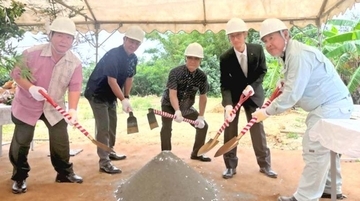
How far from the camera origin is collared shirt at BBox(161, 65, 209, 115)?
3469 millimetres

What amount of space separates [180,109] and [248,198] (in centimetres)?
127

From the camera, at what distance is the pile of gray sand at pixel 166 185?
7.90 feet

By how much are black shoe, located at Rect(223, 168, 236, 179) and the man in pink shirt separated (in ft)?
4.59

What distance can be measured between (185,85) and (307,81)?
1.53 meters

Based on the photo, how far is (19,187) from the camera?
2.63m

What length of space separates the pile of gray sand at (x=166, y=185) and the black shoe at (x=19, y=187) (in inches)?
27.2

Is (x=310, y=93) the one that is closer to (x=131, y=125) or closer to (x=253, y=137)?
(x=253, y=137)

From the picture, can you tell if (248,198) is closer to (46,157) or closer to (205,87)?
(205,87)

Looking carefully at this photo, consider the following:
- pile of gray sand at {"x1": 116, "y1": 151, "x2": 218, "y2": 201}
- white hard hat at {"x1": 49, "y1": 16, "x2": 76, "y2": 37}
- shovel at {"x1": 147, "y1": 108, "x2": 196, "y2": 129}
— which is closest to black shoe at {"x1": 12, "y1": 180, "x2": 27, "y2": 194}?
pile of gray sand at {"x1": 116, "y1": 151, "x2": 218, "y2": 201}

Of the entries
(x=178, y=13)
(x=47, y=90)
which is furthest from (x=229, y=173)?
(x=178, y=13)

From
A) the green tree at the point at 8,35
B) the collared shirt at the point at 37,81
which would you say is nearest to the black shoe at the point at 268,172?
the collared shirt at the point at 37,81

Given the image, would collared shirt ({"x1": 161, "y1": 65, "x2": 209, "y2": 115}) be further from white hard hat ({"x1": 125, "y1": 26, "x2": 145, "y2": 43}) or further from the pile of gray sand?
the pile of gray sand

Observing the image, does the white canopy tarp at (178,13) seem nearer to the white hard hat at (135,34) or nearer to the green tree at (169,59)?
the white hard hat at (135,34)

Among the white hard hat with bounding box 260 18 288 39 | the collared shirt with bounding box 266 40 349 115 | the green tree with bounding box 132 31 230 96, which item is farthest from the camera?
the green tree with bounding box 132 31 230 96
